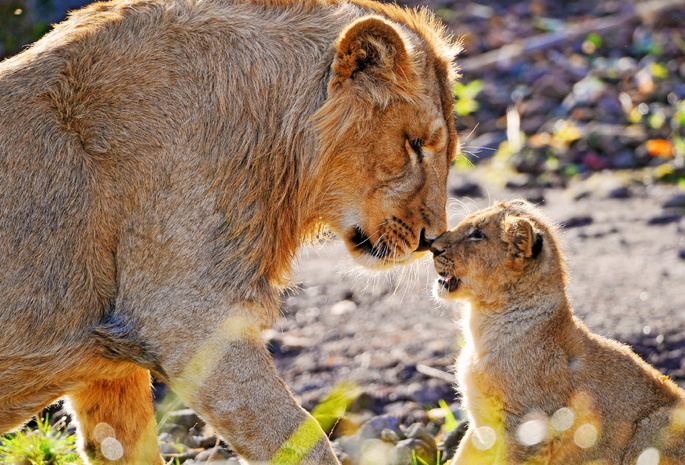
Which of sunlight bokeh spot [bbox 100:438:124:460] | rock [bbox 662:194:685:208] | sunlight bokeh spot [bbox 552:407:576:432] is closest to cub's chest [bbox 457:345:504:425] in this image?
sunlight bokeh spot [bbox 552:407:576:432]

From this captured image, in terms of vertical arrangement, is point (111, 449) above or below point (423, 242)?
below

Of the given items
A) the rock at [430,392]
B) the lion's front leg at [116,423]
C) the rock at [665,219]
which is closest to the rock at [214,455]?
the lion's front leg at [116,423]

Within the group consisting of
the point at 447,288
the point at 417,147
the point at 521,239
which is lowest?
the point at 447,288

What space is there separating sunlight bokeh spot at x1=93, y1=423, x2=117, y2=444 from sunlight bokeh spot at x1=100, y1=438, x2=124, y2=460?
18mm

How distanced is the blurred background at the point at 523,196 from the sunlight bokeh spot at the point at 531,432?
81cm

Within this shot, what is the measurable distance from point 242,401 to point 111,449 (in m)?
1.07

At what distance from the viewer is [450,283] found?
4.82 m

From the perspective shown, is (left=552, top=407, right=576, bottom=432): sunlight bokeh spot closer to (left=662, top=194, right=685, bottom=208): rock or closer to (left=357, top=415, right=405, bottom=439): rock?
(left=357, top=415, right=405, bottom=439): rock

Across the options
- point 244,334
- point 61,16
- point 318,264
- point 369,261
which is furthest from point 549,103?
point 244,334

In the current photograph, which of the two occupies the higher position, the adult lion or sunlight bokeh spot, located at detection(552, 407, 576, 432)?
the adult lion

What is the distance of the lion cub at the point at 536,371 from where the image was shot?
4.40m

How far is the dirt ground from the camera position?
Answer: 616 cm

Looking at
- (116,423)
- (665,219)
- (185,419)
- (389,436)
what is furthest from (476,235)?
(665,219)

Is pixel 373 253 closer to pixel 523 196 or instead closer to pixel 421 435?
pixel 421 435
